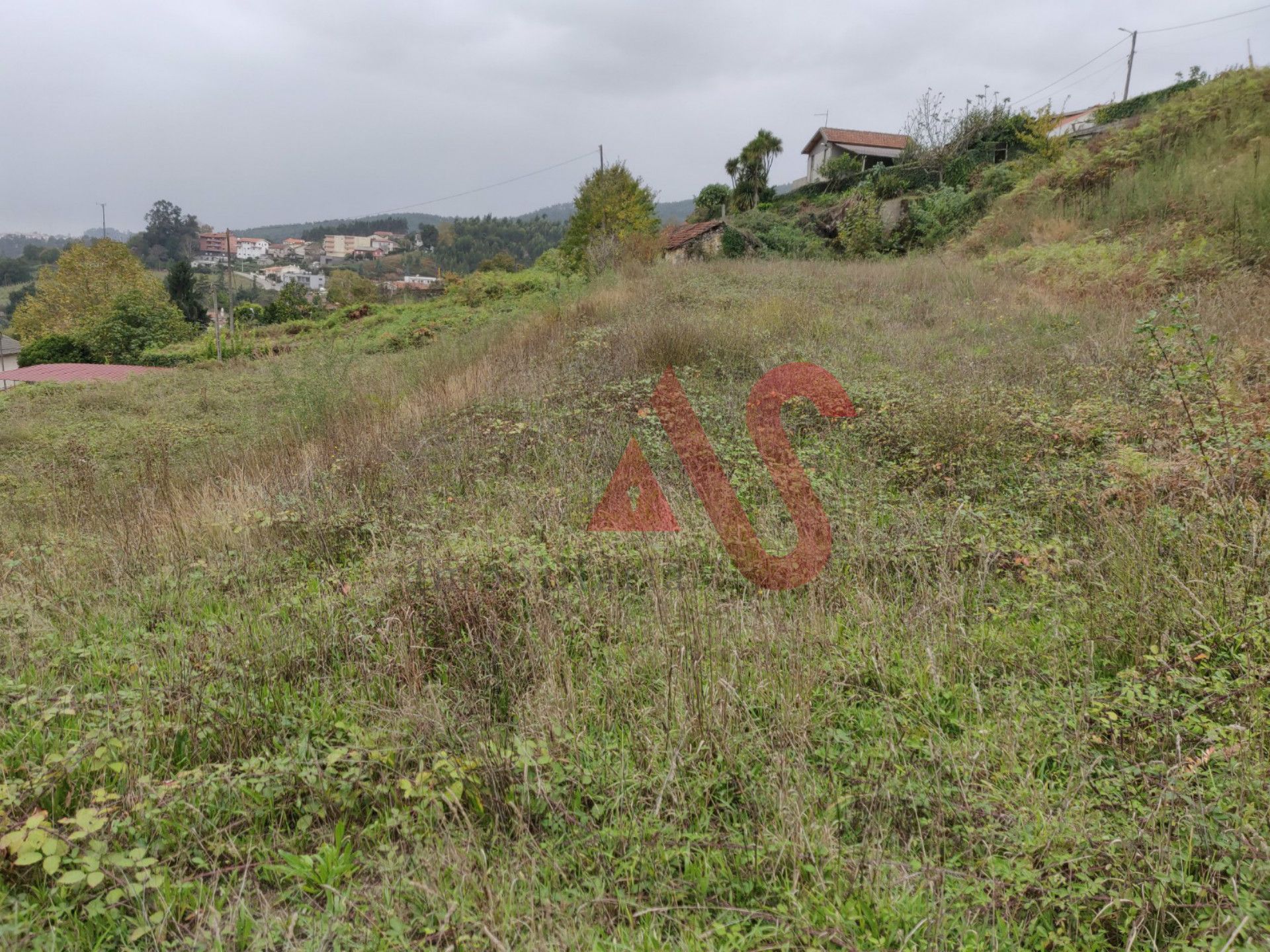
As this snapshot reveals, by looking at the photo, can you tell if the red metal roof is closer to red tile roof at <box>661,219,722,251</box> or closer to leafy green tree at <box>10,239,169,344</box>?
leafy green tree at <box>10,239,169,344</box>

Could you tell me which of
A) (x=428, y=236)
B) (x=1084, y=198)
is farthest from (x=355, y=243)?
(x=1084, y=198)

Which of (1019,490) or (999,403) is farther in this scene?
(999,403)

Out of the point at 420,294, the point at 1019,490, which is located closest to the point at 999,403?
the point at 1019,490

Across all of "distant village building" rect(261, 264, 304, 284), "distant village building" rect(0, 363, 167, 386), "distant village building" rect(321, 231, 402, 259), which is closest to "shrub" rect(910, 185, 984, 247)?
"distant village building" rect(0, 363, 167, 386)

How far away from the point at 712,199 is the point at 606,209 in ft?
45.8

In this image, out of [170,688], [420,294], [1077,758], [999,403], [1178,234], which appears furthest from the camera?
[420,294]

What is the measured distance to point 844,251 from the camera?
21266mm

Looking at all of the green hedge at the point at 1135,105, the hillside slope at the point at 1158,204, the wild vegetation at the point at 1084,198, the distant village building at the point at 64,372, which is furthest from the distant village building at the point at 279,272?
the hillside slope at the point at 1158,204

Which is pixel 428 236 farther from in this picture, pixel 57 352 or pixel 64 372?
pixel 64 372

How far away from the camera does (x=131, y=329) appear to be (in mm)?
35000

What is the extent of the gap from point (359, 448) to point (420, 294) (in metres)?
37.8

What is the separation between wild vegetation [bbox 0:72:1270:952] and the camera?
158 centimetres

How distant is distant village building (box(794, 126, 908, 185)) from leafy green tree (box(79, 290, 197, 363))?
39.1 metres

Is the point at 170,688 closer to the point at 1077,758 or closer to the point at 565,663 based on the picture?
the point at 565,663
